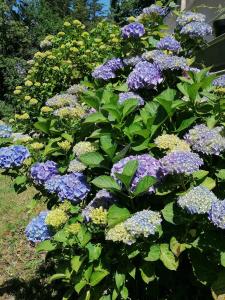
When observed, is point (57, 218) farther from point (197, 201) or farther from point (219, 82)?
point (219, 82)

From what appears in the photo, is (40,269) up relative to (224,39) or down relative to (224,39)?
down

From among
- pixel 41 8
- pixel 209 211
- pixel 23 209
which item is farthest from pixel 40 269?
pixel 41 8

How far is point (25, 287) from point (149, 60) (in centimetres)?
189

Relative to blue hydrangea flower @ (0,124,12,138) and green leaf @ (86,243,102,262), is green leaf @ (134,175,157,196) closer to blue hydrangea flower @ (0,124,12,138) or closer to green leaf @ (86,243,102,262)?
green leaf @ (86,243,102,262)

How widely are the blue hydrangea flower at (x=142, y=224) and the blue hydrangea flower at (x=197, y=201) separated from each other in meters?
0.12

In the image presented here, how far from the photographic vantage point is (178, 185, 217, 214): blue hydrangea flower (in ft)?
4.59

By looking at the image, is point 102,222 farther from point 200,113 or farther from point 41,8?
point 41,8

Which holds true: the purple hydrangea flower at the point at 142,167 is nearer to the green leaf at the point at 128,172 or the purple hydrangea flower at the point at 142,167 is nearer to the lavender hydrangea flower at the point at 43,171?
the green leaf at the point at 128,172

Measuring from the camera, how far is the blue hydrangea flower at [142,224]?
147 cm

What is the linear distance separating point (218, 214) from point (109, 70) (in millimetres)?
1206

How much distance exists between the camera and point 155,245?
1.64 meters

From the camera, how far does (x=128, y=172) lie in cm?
157

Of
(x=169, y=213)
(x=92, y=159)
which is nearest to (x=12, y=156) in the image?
(x=92, y=159)

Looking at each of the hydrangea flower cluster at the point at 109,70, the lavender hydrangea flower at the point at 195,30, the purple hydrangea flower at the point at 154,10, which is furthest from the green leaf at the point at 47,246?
the purple hydrangea flower at the point at 154,10
